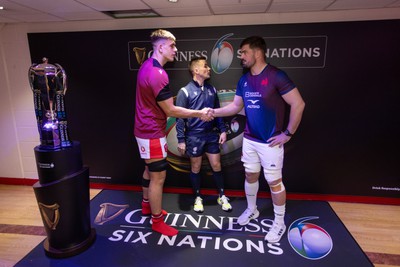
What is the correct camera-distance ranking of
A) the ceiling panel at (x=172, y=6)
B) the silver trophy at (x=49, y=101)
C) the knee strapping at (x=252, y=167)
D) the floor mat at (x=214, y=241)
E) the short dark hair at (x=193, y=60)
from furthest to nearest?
the short dark hair at (x=193, y=60) → the knee strapping at (x=252, y=167) → the ceiling panel at (x=172, y=6) → the floor mat at (x=214, y=241) → the silver trophy at (x=49, y=101)

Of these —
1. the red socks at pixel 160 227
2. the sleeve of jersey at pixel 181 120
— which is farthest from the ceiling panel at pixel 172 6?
the red socks at pixel 160 227

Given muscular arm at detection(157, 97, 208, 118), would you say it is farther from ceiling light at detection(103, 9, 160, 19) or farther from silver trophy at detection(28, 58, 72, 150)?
ceiling light at detection(103, 9, 160, 19)

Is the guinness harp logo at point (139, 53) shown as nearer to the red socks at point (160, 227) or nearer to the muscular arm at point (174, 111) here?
the muscular arm at point (174, 111)

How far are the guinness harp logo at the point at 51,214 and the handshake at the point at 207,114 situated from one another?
1471 mm

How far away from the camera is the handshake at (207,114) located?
2544mm

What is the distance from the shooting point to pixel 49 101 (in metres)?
1.97

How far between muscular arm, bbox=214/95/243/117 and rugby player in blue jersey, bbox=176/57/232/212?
0.16m

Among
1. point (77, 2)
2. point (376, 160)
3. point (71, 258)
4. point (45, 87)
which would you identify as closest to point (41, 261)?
point (71, 258)

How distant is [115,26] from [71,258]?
96.7 inches

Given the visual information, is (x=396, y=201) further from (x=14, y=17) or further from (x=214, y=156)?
(x=14, y=17)

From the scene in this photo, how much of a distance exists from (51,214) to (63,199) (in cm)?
16

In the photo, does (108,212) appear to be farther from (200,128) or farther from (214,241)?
(200,128)

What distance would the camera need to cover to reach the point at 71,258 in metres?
2.10

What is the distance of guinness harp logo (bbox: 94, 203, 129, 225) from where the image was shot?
2.64m
